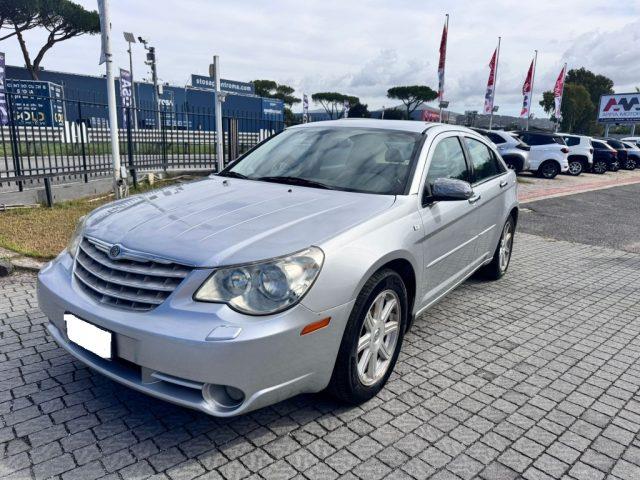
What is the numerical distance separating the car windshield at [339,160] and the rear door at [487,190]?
97cm

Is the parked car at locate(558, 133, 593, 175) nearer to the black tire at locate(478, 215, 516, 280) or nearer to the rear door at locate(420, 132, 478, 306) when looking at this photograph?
the black tire at locate(478, 215, 516, 280)

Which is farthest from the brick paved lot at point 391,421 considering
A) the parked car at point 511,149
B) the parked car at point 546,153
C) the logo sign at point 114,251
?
the parked car at point 546,153

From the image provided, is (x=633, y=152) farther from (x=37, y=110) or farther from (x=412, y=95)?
(x=412, y=95)

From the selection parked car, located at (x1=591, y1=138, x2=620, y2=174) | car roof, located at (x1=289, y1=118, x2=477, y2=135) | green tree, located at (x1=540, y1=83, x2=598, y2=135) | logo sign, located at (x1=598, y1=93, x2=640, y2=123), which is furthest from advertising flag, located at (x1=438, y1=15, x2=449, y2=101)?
green tree, located at (x1=540, y1=83, x2=598, y2=135)

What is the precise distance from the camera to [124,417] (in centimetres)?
268

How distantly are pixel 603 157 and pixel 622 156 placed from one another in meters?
4.07

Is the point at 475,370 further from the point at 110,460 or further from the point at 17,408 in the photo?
the point at 17,408

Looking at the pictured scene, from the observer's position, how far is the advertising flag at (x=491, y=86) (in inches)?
1293

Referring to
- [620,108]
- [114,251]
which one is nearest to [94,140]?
[114,251]

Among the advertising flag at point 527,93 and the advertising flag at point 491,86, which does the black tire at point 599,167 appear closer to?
the advertising flag at point 491,86

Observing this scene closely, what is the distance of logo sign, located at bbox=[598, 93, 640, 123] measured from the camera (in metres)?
47.6

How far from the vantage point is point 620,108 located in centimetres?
4856

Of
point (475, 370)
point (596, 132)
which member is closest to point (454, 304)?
point (475, 370)

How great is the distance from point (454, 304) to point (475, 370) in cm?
134
